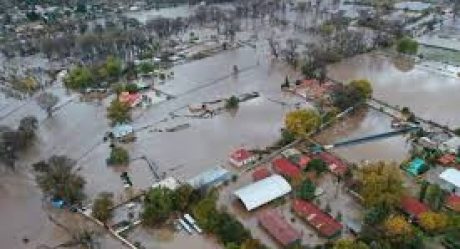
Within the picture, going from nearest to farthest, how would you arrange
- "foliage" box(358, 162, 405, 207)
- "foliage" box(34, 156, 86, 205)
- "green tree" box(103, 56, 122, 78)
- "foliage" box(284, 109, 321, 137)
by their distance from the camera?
"foliage" box(358, 162, 405, 207) < "foliage" box(34, 156, 86, 205) < "foliage" box(284, 109, 321, 137) < "green tree" box(103, 56, 122, 78)

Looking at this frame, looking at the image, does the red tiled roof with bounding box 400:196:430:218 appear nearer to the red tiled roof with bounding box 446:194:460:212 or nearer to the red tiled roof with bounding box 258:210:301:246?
the red tiled roof with bounding box 446:194:460:212

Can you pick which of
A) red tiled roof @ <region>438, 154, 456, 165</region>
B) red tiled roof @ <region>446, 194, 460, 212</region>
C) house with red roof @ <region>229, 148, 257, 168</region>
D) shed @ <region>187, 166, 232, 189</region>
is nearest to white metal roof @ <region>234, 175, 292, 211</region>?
shed @ <region>187, 166, 232, 189</region>

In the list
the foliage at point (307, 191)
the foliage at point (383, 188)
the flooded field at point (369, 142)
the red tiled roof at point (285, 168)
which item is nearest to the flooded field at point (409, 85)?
the flooded field at point (369, 142)

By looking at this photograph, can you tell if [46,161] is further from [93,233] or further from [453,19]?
[453,19]

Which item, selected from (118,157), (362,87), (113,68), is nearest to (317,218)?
(118,157)

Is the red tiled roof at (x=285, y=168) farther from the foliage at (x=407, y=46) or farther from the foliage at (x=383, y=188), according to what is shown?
the foliage at (x=407, y=46)

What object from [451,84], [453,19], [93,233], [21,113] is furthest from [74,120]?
[453,19]
